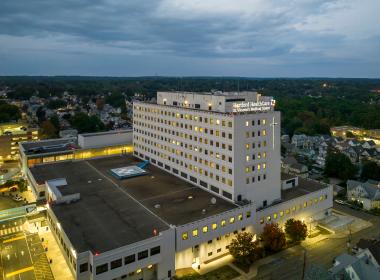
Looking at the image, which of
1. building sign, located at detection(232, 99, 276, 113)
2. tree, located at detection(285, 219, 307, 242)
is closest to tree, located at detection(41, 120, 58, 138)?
building sign, located at detection(232, 99, 276, 113)

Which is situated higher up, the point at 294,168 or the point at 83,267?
the point at 294,168

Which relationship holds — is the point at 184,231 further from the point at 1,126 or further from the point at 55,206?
the point at 1,126

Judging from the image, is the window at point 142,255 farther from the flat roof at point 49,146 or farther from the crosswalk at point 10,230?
the flat roof at point 49,146

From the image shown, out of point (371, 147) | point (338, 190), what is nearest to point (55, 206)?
point (338, 190)

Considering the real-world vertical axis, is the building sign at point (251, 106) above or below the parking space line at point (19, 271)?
above

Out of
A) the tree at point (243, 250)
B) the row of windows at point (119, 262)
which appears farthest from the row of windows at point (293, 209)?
the row of windows at point (119, 262)

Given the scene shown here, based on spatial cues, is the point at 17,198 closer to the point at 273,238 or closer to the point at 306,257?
the point at 273,238

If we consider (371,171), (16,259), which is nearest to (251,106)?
(16,259)
